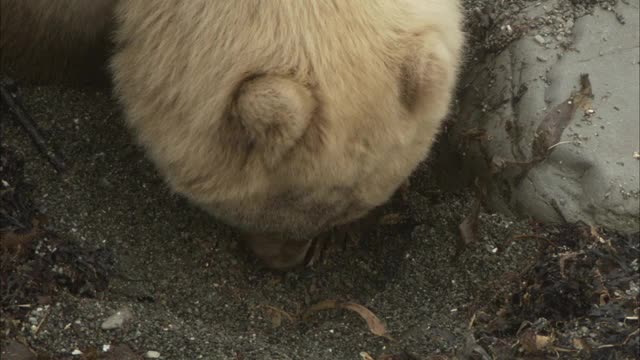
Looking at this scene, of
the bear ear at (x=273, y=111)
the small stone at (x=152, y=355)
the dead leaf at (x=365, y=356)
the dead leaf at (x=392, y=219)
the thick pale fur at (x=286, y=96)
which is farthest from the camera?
the dead leaf at (x=392, y=219)

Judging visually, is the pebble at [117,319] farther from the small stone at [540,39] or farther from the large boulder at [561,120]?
the small stone at [540,39]

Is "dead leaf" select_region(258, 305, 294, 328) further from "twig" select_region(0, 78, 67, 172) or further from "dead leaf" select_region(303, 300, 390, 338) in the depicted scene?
"twig" select_region(0, 78, 67, 172)

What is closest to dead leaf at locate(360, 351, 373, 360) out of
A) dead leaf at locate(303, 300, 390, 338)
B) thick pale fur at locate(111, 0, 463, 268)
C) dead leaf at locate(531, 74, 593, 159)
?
dead leaf at locate(303, 300, 390, 338)

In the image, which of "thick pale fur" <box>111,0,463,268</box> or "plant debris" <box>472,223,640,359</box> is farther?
"plant debris" <box>472,223,640,359</box>

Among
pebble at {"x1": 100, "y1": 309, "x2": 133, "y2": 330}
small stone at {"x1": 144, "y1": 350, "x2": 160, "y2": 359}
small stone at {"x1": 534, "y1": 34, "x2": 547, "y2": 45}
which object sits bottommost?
small stone at {"x1": 144, "y1": 350, "x2": 160, "y2": 359}

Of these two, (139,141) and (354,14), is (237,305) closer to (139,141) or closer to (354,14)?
(139,141)

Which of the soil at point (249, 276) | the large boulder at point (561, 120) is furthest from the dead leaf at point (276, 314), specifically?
the large boulder at point (561, 120)
